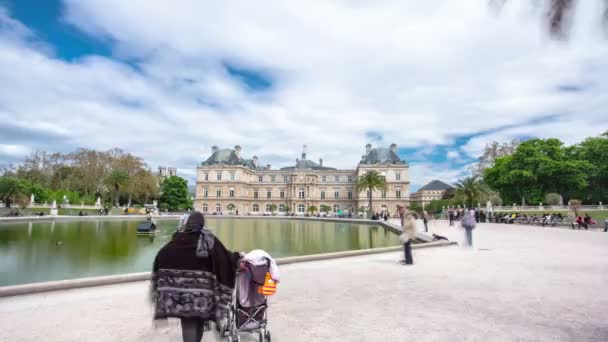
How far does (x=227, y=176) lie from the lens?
206ft

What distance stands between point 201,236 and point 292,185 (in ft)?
203

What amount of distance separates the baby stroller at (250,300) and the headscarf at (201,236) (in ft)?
1.82

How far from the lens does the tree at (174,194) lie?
5506 cm

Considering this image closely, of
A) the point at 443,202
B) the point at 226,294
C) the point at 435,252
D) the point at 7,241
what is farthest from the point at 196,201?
the point at 226,294

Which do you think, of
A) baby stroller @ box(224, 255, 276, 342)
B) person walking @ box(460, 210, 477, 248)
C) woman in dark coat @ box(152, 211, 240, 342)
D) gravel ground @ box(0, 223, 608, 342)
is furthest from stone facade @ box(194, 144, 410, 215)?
woman in dark coat @ box(152, 211, 240, 342)

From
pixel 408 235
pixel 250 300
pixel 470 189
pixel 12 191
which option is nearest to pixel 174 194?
pixel 12 191

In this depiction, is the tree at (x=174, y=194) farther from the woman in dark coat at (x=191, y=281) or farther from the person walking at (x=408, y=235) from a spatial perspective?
the woman in dark coat at (x=191, y=281)

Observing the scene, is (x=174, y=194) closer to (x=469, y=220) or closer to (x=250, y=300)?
(x=469, y=220)

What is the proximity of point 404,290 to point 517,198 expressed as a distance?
4810 centimetres

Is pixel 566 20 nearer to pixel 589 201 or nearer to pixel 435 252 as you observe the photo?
pixel 435 252

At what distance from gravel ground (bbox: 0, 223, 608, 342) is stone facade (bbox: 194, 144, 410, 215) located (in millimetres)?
53999

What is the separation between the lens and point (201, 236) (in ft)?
9.59

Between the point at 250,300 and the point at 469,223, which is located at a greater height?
the point at 469,223

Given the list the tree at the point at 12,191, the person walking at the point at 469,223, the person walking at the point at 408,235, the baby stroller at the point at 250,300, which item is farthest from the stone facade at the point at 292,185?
the baby stroller at the point at 250,300
